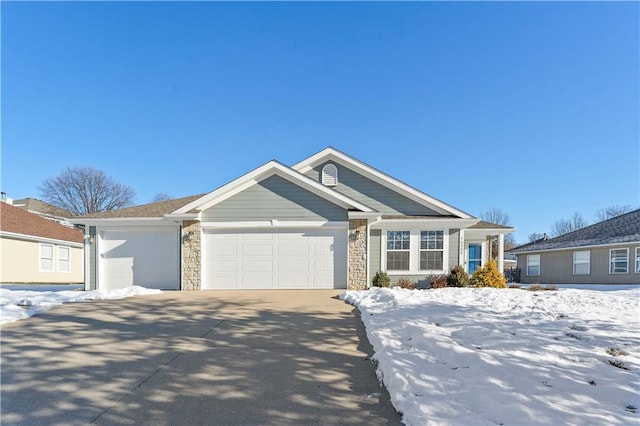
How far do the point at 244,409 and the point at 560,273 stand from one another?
24.2 m

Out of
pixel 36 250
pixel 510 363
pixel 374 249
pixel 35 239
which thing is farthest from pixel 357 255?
pixel 36 250

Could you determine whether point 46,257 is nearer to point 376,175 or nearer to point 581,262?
point 376,175

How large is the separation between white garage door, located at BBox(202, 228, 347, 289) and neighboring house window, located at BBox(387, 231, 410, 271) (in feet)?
7.57

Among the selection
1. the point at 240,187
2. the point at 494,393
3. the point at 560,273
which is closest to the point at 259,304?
the point at 240,187

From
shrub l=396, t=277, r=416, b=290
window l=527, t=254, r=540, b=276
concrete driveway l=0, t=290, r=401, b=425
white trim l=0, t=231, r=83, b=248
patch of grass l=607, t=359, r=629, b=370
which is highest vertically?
white trim l=0, t=231, r=83, b=248

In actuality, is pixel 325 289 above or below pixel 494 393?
below

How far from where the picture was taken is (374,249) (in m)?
13.2

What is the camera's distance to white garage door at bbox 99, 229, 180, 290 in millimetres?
12344

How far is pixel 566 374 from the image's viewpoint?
3.62 m

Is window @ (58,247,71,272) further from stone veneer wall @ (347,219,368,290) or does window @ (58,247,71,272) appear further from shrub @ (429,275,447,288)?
shrub @ (429,275,447,288)

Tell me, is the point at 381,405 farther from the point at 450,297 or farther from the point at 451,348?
the point at 450,297

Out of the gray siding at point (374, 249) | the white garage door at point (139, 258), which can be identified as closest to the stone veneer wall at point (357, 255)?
the gray siding at point (374, 249)

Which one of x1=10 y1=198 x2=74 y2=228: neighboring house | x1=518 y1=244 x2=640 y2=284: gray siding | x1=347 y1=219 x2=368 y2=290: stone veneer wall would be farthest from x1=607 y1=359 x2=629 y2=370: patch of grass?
x1=10 y1=198 x2=74 y2=228: neighboring house

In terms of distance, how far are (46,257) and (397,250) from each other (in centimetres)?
1973
